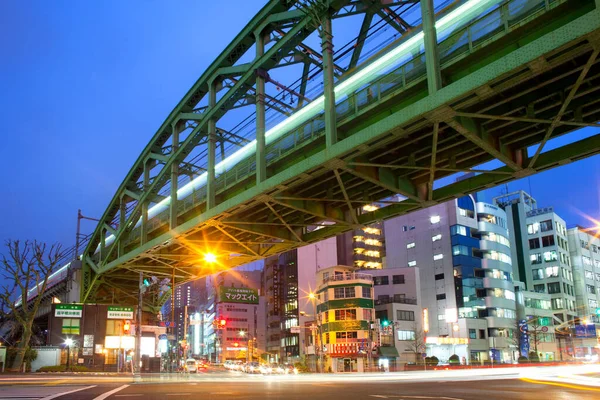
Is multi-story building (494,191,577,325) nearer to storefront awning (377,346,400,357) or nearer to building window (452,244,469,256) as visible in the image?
building window (452,244,469,256)

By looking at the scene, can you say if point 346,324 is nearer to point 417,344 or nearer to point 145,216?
point 417,344

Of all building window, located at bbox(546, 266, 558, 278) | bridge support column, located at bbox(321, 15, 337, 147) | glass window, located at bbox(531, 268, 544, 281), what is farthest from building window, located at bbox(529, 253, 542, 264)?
bridge support column, located at bbox(321, 15, 337, 147)

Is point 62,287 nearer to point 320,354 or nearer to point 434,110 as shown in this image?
point 320,354

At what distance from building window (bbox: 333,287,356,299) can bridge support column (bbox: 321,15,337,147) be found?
53.4 metres

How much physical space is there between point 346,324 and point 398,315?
1346 centimetres

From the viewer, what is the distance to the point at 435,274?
94.9 m

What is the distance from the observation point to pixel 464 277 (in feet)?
297

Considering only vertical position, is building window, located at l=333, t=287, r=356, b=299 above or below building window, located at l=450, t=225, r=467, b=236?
below

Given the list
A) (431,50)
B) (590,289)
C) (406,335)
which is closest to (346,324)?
(406,335)

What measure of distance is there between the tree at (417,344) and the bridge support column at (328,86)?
211ft

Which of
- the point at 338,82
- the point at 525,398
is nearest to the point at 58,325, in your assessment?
the point at 338,82

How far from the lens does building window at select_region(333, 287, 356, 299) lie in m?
76.1

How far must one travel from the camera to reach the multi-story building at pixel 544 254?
110 metres

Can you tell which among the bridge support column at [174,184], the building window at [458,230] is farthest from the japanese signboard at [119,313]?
the building window at [458,230]
